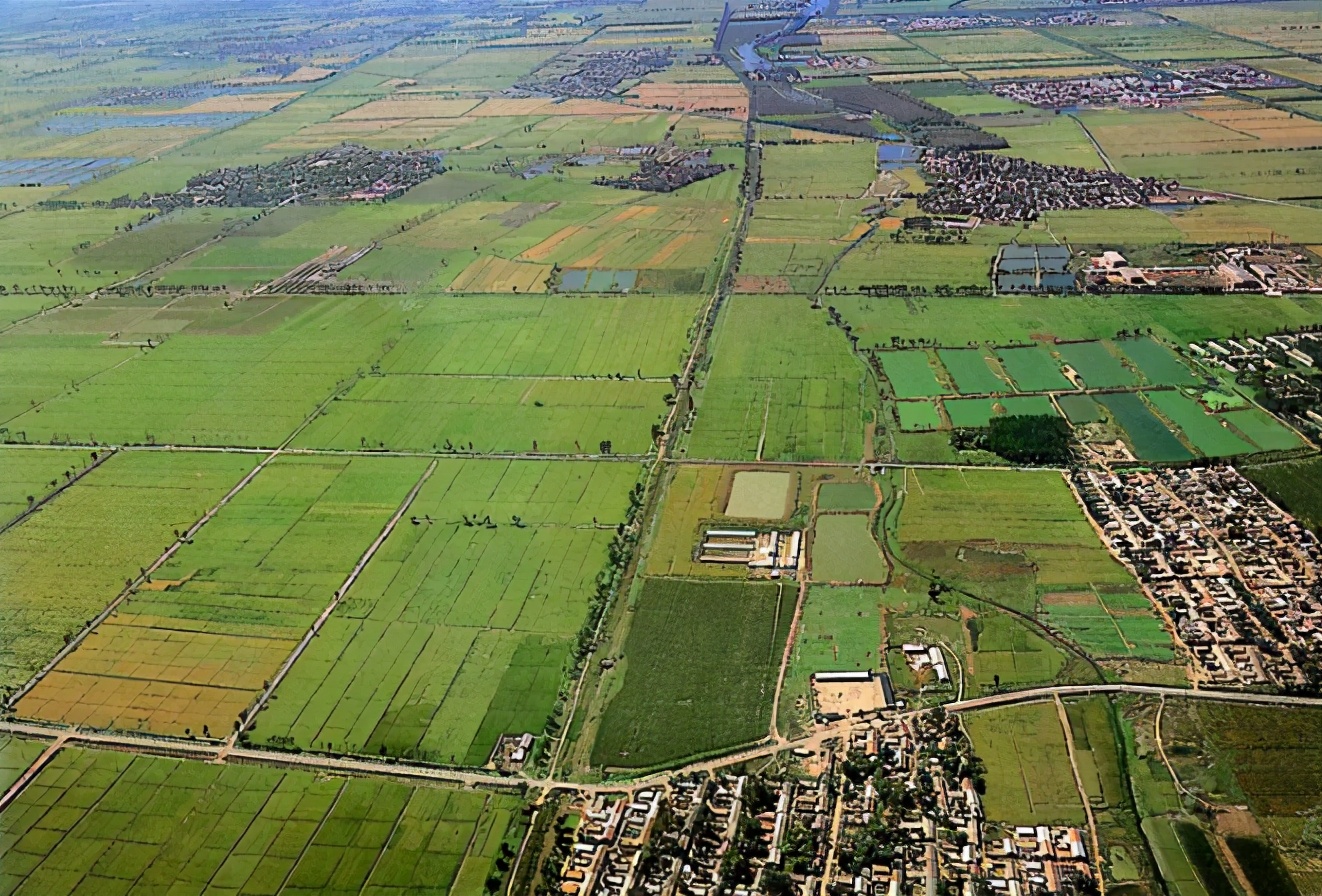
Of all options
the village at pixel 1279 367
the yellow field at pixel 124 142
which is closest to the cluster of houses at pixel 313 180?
the yellow field at pixel 124 142

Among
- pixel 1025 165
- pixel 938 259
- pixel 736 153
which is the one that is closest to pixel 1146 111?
pixel 1025 165

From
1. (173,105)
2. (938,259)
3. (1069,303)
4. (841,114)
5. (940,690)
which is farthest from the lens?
(173,105)

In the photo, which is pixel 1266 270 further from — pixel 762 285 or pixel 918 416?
pixel 762 285

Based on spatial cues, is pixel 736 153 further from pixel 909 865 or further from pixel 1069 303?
pixel 909 865

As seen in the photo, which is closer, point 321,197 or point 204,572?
point 204,572

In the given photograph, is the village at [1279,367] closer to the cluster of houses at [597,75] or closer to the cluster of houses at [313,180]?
the cluster of houses at [313,180]

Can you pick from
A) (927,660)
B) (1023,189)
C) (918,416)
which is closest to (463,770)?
(927,660)
